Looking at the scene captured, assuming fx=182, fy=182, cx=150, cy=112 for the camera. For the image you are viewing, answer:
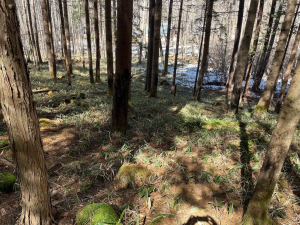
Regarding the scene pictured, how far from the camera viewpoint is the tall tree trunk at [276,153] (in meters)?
1.99

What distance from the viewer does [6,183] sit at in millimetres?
3086

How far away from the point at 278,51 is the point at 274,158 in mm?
7137

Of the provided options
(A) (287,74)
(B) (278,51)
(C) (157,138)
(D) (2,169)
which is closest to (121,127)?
(C) (157,138)

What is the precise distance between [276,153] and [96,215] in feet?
8.02

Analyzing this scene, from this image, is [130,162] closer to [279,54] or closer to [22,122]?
[22,122]

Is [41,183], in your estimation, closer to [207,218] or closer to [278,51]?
[207,218]

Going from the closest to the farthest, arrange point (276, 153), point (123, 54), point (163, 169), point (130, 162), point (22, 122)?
1. point (22, 122)
2. point (276, 153)
3. point (163, 169)
4. point (130, 162)
5. point (123, 54)

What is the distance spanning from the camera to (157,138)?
5059 millimetres

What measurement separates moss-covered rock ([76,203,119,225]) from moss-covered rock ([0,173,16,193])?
4.83ft

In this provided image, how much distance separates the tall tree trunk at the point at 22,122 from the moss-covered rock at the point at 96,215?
41 cm

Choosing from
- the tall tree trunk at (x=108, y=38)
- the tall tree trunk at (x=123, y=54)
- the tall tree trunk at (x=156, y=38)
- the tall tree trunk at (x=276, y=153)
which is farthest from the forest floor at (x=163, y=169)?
the tall tree trunk at (x=156, y=38)

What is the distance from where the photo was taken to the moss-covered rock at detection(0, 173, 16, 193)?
3058 mm

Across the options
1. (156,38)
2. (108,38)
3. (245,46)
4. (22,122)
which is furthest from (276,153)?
(108,38)

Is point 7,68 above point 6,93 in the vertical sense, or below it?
above
